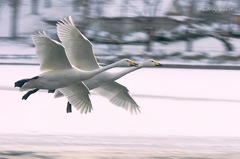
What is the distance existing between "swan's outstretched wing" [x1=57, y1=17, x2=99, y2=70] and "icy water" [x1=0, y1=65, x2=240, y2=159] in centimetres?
85

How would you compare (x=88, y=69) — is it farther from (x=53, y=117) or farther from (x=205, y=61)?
(x=205, y=61)

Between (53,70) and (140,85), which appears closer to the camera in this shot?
(53,70)

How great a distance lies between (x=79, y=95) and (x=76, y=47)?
2.48 feet

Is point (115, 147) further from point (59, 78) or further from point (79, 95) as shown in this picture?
point (79, 95)

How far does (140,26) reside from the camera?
3078 cm

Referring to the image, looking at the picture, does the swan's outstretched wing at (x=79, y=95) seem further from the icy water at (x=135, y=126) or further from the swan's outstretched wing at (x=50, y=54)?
the swan's outstretched wing at (x=50, y=54)

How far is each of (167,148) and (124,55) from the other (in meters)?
16.5

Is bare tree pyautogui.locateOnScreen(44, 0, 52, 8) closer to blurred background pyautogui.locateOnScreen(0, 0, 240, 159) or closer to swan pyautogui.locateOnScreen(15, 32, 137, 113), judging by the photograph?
blurred background pyautogui.locateOnScreen(0, 0, 240, 159)

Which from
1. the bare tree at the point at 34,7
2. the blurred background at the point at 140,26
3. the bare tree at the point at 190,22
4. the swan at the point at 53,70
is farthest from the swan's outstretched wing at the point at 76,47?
the bare tree at the point at 34,7

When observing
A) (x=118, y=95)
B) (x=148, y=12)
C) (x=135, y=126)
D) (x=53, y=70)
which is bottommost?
(x=135, y=126)

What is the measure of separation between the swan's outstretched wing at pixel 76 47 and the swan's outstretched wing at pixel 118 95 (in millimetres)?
603

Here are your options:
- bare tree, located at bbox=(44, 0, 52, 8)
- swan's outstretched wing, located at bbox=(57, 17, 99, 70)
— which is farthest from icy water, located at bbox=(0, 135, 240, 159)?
bare tree, located at bbox=(44, 0, 52, 8)

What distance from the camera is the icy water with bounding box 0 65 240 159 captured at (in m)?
9.70

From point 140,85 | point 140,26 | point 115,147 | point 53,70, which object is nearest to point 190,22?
point 140,26
